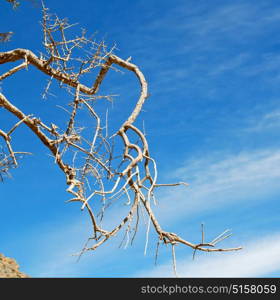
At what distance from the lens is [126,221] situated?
455cm

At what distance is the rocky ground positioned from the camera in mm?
6906

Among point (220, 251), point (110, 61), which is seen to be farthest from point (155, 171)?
point (110, 61)

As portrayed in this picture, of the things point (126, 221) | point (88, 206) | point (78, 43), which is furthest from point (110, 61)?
point (126, 221)

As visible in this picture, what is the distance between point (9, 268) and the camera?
7211 mm

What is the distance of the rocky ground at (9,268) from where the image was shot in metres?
6.91
